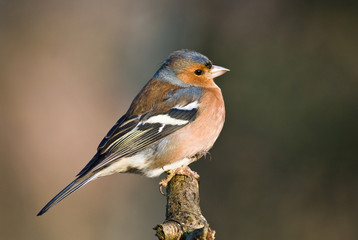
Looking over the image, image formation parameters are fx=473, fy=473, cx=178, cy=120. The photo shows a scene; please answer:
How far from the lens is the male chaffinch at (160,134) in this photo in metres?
4.51

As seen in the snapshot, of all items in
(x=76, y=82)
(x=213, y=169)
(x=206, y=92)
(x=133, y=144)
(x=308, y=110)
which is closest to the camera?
(x=133, y=144)

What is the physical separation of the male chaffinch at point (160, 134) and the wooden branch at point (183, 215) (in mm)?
326

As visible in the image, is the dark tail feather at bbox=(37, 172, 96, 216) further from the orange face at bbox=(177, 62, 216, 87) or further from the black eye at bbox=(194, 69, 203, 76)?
the black eye at bbox=(194, 69, 203, 76)

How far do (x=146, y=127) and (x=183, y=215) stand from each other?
4.83ft

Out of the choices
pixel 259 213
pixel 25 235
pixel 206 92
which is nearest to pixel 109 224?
pixel 25 235

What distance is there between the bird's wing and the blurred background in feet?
9.45

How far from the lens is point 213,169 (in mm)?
8016

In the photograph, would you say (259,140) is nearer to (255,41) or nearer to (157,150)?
A: (255,41)

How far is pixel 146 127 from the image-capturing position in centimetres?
463

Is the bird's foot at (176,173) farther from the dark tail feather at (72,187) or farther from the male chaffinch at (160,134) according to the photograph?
the dark tail feather at (72,187)

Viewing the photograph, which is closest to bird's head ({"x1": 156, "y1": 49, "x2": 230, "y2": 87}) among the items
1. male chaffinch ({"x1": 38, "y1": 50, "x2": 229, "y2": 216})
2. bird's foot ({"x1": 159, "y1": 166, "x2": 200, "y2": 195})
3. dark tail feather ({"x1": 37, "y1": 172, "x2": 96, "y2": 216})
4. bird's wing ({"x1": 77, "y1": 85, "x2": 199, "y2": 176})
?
male chaffinch ({"x1": 38, "y1": 50, "x2": 229, "y2": 216})

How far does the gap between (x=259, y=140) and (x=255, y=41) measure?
182 centimetres

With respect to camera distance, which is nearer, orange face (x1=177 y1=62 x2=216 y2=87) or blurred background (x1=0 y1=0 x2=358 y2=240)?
orange face (x1=177 y1=62 x2=216 y2=87)

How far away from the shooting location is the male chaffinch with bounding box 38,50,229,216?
451 cm
